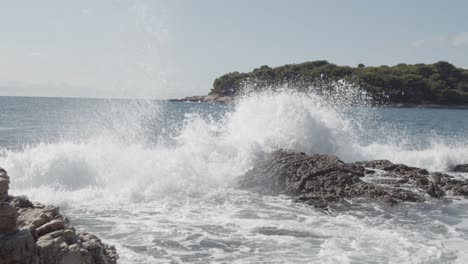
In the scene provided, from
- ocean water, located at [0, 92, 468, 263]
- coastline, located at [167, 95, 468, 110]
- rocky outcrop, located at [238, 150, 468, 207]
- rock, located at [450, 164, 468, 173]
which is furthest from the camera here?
coastline, located at [167, 95, 468, 110]

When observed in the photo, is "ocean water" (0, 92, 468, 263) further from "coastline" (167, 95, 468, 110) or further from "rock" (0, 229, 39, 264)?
"coastline" (167, 95, 468, 110)

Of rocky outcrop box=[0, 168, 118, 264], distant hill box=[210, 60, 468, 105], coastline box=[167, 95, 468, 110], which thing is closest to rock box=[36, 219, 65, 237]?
rocky outcrop box=[0, 168, 118, 264]

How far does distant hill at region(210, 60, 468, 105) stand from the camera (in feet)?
296

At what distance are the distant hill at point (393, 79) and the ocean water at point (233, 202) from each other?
65.9m

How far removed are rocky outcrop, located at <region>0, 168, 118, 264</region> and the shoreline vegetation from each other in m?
77.8

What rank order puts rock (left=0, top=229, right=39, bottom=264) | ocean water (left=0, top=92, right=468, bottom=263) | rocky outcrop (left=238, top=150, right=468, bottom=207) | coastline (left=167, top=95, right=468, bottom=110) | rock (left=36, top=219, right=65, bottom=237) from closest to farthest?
1. rock (left=0, top=229, right=39, bottom=264)
2. rock (left=36, top=219, right=65, bottom=237)
3. ocean water (left=0, top=92, right=468, bottom=263)
4. rocky outcrop (left=238, top=150, right=468, bottom=207)
5. coastline (left=167, top=95, right=468, bottom=110)

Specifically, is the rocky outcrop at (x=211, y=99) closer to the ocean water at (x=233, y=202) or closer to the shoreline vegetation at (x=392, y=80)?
the shoreline vegetation at (x=392, y=80)

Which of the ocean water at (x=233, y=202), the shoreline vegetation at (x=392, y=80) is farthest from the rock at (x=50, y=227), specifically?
the shoreline vegetation at (x=392, y=80)

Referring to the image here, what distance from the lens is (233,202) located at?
11594mm

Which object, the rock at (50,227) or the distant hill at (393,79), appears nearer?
the rock at (50,227)

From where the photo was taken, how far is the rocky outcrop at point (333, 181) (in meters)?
11.9

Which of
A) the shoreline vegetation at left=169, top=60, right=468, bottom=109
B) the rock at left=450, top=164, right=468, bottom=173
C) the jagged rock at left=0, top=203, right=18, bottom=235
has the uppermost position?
the shoreline vegetation at left=169, top=60, right=468, bottom=109

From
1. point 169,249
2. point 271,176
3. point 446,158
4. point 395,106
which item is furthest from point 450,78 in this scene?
point 169,249

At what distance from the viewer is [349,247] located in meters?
8.00
